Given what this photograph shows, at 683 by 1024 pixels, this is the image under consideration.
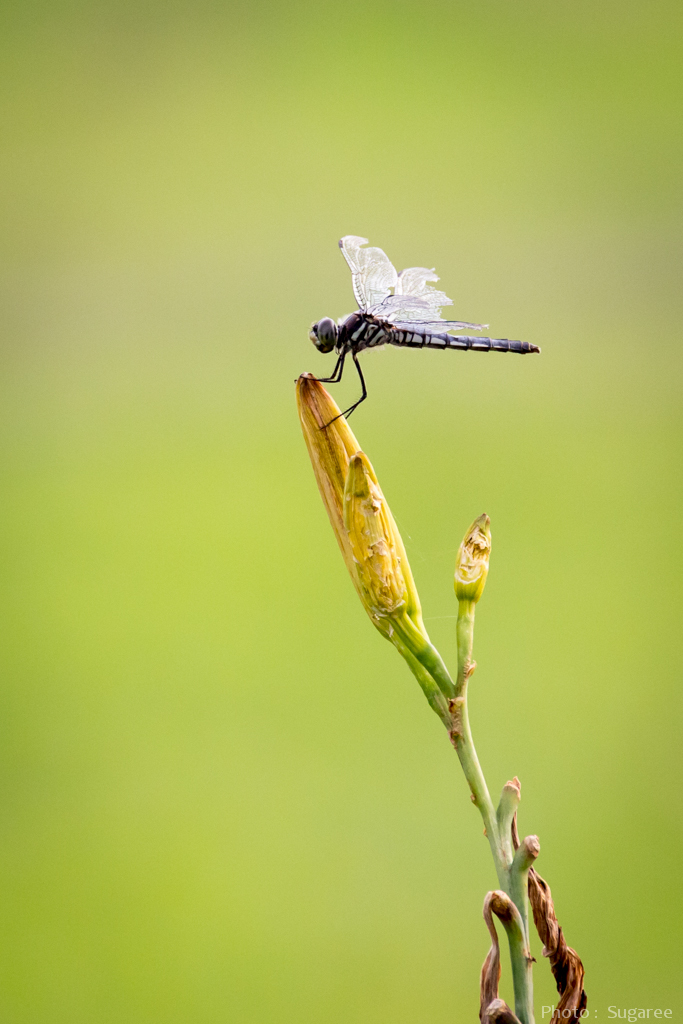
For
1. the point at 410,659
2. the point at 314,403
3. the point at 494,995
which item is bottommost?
the point at 494,995

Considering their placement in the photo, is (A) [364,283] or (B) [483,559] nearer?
(B) [483,559]

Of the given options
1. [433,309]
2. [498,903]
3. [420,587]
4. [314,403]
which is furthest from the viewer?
[420,587]

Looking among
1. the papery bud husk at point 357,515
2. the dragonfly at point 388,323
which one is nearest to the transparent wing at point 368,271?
the dragonfly at point 388,323

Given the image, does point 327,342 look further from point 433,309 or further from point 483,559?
point 483,559

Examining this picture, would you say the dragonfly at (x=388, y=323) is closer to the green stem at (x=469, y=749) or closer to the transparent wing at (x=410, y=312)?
the transparent wing at (x=410, y=312)

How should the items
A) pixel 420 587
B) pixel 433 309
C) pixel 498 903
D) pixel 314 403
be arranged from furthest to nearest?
pixel 420 587
pixel 433 309
pixel 314 403
pixel 498 903

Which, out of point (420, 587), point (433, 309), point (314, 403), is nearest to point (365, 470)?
point (314, 403)
